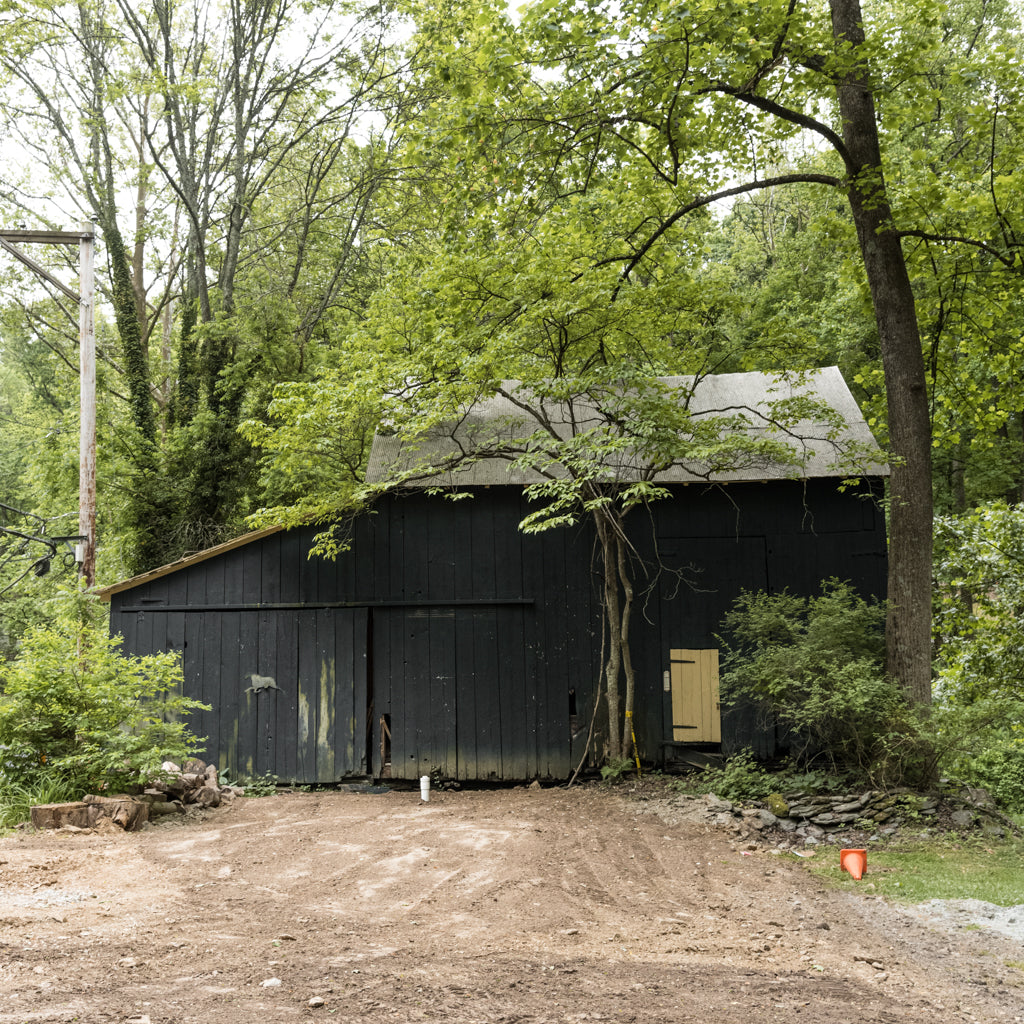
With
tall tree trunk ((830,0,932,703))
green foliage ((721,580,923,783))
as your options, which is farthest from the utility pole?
tall tree trunk ((830,0,932,703))

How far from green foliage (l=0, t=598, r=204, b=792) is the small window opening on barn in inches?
125

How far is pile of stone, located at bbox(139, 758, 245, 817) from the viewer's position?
833 cm

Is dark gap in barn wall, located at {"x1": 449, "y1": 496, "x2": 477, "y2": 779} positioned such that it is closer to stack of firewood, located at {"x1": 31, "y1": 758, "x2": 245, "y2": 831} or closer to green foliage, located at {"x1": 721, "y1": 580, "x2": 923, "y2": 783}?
stack of firewood, located at {"x1": 31, "y1": 758, "x2": 245, "y2": 831}

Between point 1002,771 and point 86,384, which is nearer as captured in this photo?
point 86,384

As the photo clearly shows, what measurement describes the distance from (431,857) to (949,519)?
30.3ft

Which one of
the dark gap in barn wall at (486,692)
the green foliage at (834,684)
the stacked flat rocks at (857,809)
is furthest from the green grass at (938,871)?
the dark gap in barn wall at (486,692)

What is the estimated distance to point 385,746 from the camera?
36.4 ft

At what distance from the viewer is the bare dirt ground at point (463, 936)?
3654 mm

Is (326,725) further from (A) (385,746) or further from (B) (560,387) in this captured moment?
(B) (560,387)

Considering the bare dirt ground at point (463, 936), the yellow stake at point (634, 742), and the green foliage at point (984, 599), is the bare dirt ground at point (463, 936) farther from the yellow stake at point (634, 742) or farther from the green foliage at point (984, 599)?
the green foliage at point (984, 599)

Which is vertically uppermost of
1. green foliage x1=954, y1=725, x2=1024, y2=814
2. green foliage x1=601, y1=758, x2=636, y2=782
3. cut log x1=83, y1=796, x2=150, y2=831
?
cut log x1=83, y1=796, x2=150, y2=831

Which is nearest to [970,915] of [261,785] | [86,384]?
[261,785]

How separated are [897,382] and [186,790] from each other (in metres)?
8.91

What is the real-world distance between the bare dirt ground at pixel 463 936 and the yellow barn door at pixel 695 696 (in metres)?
2.86
